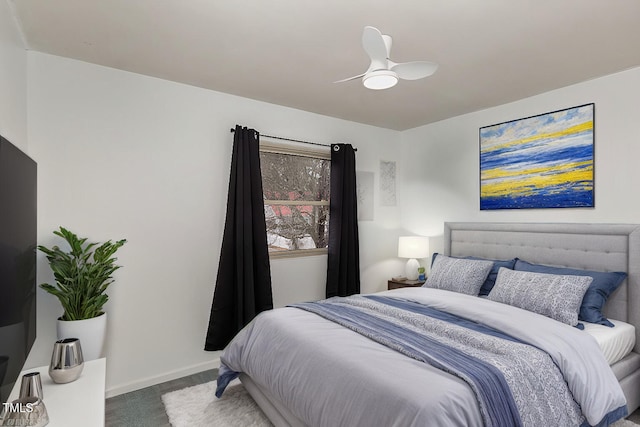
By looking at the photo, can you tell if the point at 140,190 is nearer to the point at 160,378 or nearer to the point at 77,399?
the point at 160,378

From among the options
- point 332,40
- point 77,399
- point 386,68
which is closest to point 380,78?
point 386,68

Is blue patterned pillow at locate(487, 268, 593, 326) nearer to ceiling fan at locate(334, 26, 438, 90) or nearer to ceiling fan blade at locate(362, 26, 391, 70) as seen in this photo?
ceiling fan at locate(334, 26, 438, 90)

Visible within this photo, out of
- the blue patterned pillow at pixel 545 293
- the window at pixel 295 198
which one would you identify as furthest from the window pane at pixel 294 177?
the blue patterned pillow at pixel 545 293

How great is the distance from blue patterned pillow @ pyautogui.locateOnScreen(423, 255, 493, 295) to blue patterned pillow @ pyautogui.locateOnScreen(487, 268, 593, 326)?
0.27m

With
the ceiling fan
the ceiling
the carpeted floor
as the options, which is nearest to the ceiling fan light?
the ceiling fan

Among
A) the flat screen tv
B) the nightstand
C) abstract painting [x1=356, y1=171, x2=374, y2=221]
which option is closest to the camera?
the flat screen tv

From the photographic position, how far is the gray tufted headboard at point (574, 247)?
9.16 feet

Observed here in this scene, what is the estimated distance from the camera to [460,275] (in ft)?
11.2

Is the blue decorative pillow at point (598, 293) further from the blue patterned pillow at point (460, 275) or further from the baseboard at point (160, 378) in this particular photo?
the baseboard at point (160, 378)

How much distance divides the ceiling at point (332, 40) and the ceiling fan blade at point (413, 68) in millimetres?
278

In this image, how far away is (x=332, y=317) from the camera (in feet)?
8.30

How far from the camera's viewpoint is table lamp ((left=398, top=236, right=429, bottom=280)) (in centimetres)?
432

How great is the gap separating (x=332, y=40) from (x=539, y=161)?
236 centimetres

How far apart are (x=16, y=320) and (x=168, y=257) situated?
5.55 ft
